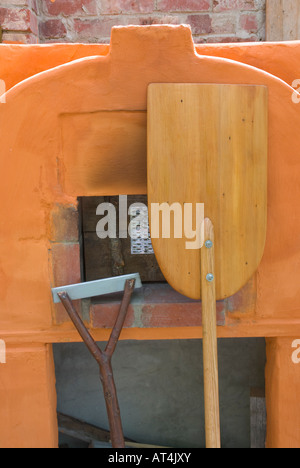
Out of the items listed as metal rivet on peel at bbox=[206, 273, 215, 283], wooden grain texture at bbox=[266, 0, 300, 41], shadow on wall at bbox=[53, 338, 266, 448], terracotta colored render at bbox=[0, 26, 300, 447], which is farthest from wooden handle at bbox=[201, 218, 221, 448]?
wooden grain texture at bbox=[266, 0, 300, 41]

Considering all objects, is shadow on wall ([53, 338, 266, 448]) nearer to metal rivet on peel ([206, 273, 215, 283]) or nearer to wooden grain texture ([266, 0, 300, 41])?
metal rivet on peel ([206, 273, 215, 283])

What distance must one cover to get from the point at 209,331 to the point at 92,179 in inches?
30.7

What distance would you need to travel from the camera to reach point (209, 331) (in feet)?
5.25

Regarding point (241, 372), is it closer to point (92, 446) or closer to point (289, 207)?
point (92, 446)

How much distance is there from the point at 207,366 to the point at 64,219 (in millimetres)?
844

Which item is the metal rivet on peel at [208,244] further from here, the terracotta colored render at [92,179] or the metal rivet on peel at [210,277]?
the terracotta colored render at [92,179]

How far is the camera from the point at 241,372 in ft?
8.96

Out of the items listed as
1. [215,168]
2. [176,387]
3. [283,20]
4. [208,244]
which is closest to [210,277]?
[208,244]

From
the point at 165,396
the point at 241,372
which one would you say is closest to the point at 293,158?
the point at 241,372

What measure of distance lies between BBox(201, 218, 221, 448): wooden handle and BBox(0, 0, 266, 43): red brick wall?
5.21 ft

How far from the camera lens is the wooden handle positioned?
1.58 metres

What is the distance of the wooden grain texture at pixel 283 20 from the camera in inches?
98.0

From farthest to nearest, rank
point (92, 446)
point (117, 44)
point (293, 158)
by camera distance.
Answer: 1. point (92, 446)
2. point (293, 158)
3. point (117, 44)

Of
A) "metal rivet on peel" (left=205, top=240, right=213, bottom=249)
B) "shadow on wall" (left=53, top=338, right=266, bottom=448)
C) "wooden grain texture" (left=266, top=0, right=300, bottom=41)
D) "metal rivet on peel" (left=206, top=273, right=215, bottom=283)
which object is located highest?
"wooden grain texture" (left=266, top=0, right=300, bottom=41)
